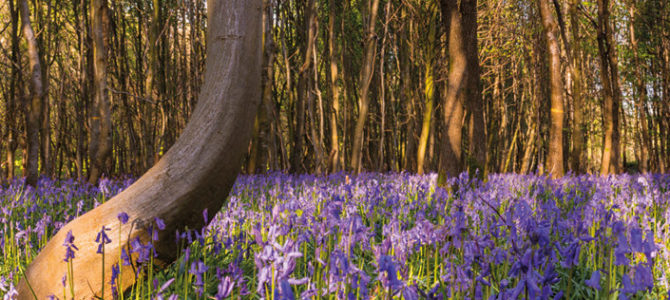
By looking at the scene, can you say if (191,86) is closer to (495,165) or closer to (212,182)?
(212,182)

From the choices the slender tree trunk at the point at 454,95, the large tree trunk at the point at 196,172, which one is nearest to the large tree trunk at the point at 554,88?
the slender tree trunk at the point at 454,95

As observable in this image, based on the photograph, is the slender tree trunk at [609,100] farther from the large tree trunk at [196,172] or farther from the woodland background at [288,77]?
the large tree trunk at [196,172]

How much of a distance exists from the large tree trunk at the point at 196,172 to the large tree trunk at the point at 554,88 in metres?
7.95

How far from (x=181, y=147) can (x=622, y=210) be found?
3.75m

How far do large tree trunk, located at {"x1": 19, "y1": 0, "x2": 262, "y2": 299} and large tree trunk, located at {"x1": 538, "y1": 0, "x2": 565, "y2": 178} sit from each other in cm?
795

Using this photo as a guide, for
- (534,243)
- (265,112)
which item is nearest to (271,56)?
(265,112)

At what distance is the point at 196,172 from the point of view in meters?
2.67

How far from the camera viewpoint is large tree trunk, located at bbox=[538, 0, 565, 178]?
29.7 feet

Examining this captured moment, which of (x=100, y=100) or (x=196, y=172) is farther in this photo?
(x=100, y=100)

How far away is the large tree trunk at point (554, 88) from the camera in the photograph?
9062mm

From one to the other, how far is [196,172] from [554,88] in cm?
864

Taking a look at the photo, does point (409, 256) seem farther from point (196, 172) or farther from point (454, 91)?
point (454, 91)

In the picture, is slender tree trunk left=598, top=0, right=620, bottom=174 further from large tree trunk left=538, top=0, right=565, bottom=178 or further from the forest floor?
the forest floor

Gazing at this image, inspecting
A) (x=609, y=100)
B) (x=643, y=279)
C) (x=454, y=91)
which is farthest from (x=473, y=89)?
(x=643, y=279)
